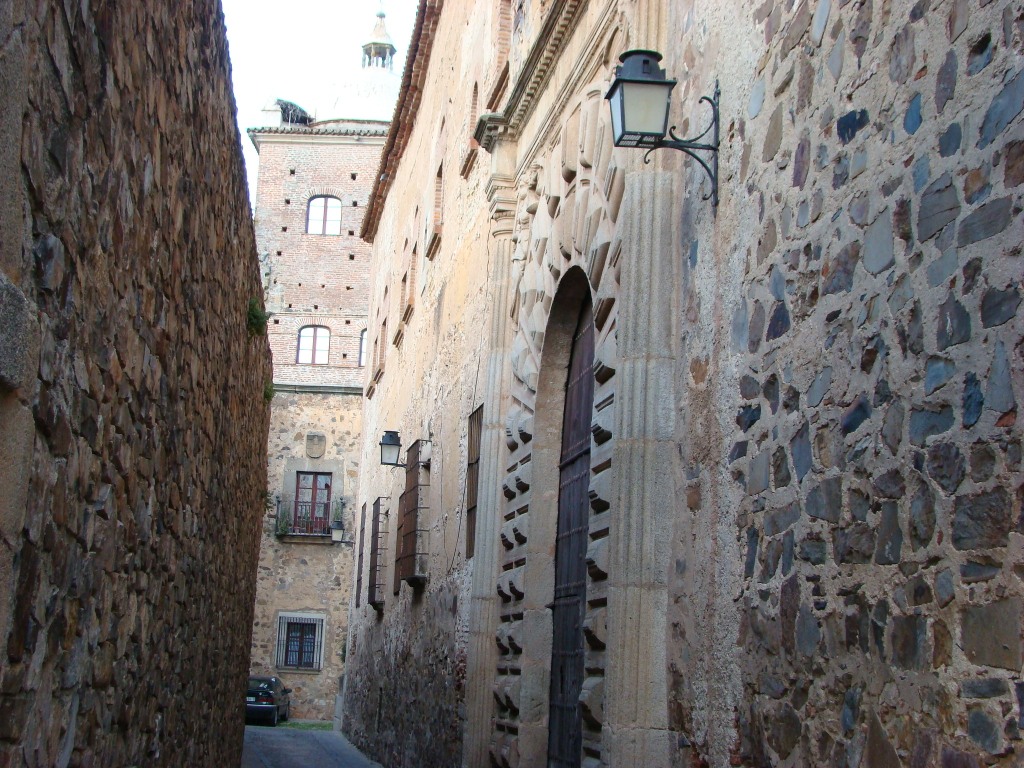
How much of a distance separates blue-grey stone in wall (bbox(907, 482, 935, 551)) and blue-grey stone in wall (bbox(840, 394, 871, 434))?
394mm

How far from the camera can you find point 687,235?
571 centimetres

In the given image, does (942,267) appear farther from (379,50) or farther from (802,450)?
(379,50)

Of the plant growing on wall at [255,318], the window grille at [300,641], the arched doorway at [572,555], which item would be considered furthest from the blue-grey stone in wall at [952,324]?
the window grille at [300,641]

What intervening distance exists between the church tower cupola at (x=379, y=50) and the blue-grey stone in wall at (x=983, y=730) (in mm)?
40231

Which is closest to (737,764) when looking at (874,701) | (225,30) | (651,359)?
(874,701)

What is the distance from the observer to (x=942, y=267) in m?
3.39

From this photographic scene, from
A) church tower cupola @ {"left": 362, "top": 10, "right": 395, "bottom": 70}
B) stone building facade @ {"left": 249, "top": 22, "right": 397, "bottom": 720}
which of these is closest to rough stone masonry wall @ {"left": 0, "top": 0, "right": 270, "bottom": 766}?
stone building facade @ {"left": 249, "top": 22, "right": 397, "bottom": 720}

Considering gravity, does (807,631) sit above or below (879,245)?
below

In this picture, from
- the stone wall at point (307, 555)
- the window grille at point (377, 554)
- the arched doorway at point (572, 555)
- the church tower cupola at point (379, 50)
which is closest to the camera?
the arched doorway at point (572, 555)

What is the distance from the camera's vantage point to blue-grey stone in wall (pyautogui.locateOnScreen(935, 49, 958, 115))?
11.2 feet

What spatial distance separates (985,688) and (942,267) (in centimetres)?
111

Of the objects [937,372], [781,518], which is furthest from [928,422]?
[781,518]

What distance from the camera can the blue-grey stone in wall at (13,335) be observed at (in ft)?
9.04

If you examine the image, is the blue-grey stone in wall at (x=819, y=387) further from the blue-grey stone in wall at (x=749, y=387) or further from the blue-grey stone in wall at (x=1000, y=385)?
the blue-grey stone in wall at (x=1000, y=385)
